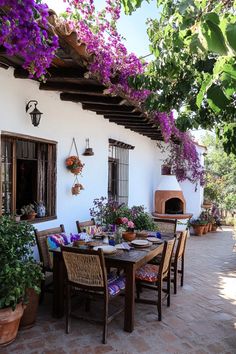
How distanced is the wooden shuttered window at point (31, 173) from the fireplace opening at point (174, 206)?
5.62 meters

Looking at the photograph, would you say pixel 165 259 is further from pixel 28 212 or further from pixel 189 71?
pixel 189 71

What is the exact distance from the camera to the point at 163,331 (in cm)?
349

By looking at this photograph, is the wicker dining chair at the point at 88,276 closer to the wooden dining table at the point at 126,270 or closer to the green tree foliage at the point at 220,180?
the wooden dining table at the point at 126,270

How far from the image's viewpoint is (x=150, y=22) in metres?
3.11

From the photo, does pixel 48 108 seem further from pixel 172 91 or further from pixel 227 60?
pixel 227 60

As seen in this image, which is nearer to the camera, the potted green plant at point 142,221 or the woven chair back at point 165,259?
the woven chair back at point 165,259

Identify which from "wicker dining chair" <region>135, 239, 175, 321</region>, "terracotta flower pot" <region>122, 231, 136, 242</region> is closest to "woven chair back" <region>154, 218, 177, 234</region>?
"terracotta flower pot" <region>122, 231, 136, 242</region>

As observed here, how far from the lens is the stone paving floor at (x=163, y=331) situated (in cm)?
310

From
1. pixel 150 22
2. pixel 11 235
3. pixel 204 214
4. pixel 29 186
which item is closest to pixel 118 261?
pixel 11 235

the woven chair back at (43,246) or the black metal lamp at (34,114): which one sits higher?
the black metal lamp at (34,114)

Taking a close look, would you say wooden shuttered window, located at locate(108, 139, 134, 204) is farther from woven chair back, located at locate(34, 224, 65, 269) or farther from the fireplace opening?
woven chair back, located at locate(34, 224, 65, 269)

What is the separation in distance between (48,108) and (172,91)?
8.03 feet

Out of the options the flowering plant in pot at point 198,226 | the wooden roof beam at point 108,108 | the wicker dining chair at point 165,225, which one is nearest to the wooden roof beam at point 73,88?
the wooden roof beam at point 108,108

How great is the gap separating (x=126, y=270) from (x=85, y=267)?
0.48 metres
